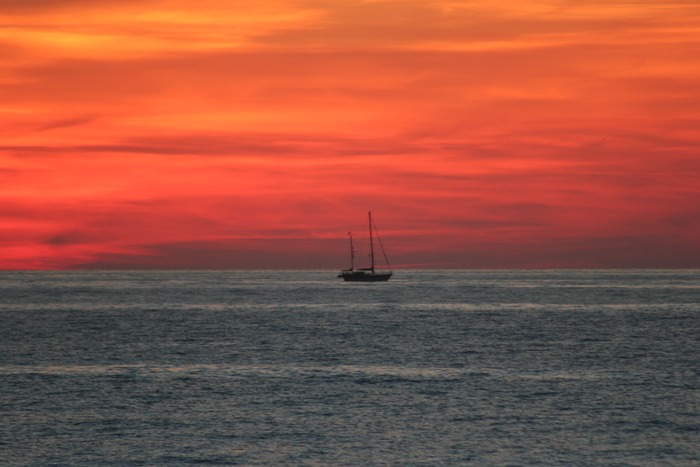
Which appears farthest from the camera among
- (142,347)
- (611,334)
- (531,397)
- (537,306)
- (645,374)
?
(537,306)

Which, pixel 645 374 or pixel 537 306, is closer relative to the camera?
pixel 645 374

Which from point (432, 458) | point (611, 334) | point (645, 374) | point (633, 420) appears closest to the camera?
point (432, 458)

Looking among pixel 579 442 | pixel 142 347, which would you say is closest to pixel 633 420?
pixel 579 442

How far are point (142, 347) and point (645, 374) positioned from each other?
46879 mm

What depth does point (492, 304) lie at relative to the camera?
592 feet

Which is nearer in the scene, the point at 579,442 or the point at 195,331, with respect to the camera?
the point at 579,442

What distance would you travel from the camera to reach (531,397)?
185ft

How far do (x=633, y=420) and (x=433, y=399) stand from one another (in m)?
11.8

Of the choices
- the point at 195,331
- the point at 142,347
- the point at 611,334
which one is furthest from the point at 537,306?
the point at 142,347

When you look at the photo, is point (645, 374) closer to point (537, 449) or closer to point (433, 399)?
point (433, 399)

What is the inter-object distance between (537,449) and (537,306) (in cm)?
13508

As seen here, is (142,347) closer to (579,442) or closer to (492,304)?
(579,442)

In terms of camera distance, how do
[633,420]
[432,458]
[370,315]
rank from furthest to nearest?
[370,315] < [633,420] < [432,458]

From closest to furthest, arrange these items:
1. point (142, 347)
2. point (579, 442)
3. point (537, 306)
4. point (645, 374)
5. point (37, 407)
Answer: point (579, 442) → point (37, 407) → point (645, 374) → point (142, 347) → point (537, 306)
